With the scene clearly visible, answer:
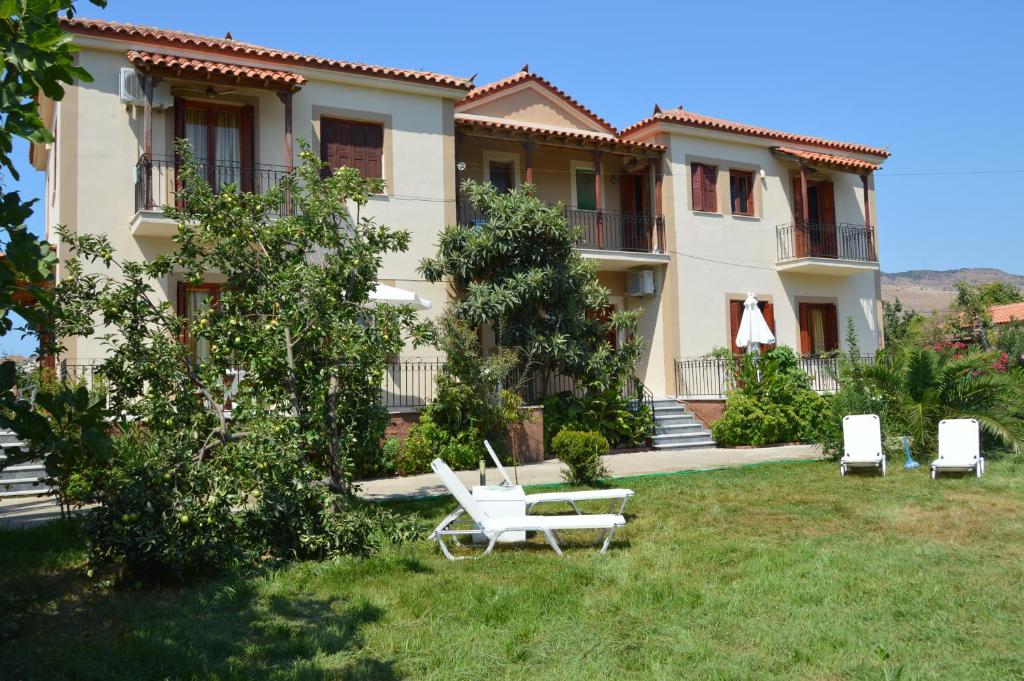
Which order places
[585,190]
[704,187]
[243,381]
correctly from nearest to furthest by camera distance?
[243,381]
[585,190]
[704,187]

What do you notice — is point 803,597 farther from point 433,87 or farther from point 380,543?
point 433,87

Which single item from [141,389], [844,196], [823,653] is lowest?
[823,653]

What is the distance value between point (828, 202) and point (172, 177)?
56.3 feet

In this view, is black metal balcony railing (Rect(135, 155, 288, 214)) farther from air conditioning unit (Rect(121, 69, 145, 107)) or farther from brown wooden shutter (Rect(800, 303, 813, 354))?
brown wooden shutter (Rect(800, 303, 813, 354))

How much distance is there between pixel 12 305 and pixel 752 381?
1537cm

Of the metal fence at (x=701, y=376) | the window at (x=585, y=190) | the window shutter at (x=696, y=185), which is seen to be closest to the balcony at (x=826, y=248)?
the window shutter at (x=696, y=185)

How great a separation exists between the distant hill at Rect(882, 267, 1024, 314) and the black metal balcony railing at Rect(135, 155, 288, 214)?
7224cm

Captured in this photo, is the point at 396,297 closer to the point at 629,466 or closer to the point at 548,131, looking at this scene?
the point at 629,466

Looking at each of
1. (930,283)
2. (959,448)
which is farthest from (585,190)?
(930,283)

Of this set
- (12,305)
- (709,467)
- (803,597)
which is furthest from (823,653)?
(709,467)

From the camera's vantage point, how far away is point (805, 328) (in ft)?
71.2

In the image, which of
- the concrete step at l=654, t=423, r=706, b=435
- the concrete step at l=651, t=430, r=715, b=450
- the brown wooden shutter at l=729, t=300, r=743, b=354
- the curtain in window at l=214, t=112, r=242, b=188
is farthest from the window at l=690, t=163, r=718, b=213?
the curtain in window at l=214, t=112, r=242, b=188

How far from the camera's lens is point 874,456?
1122 centimetres

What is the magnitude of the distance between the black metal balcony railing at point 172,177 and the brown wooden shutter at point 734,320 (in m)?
11.4
